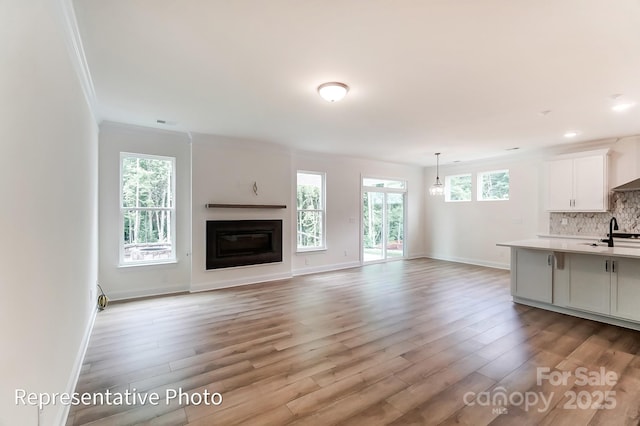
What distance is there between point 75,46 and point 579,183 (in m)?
7.65

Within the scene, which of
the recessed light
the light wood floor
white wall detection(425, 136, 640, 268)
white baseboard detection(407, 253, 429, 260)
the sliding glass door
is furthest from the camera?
white baseboard detection(407, 253, 429, 260)

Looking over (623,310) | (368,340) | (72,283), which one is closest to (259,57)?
(72,283)

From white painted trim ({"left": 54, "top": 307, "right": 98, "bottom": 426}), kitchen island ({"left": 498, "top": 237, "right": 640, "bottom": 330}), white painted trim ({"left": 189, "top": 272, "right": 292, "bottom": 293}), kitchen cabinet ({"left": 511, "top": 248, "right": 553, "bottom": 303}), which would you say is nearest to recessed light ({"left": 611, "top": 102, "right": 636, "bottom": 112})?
kitchen island ({"left": 498, "top": 237, "right": 640, "bottom": 330})

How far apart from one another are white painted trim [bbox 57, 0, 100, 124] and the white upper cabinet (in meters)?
7.56

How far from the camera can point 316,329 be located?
3506mm

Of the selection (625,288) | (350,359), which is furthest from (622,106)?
(350,359)

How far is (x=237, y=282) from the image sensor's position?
564cm

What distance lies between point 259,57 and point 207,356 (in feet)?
9.08

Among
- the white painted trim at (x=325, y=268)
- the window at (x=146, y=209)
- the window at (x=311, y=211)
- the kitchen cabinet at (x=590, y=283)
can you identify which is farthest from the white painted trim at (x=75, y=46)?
the kitchen cabinet at (x=590, y=283)

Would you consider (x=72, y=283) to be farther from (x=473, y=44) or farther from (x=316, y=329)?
(x=473, y=44)

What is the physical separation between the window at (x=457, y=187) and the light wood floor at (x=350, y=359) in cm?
397

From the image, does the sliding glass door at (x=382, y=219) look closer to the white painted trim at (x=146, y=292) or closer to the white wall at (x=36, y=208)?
the white painted trim at (x=146, y=292)

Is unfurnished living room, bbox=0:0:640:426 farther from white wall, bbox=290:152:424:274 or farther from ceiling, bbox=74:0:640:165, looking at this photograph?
white wall, bbox=290:152:424:274

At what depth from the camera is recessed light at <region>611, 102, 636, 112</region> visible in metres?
3.70
